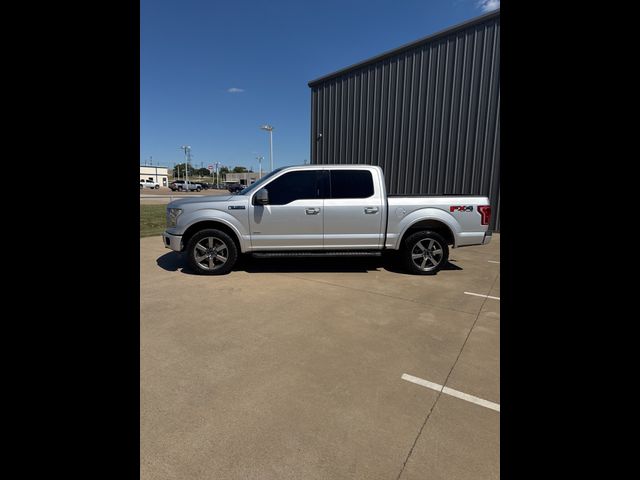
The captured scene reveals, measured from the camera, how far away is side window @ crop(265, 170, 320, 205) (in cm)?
Result: 598

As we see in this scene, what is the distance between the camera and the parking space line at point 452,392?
8.43ft

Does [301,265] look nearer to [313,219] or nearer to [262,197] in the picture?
[313,219]

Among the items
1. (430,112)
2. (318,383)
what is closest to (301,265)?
(318,383)

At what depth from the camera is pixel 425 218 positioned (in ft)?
19.9

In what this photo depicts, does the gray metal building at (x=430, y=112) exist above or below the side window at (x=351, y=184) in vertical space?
above

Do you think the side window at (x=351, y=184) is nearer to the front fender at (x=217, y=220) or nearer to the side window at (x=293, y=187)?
the side window at (x=293, y=187)

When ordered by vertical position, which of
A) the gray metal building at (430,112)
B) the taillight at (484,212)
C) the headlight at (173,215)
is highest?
the gray metal building at (430,112)

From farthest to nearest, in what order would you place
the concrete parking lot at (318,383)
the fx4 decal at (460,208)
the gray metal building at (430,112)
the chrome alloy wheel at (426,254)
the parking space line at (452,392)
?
the gray metal building at (430,112) → the chrome alloy wheel at (426,254) → the fx4 decal at (460,208) → the parking space line at (452,392) → the concrete parking lot at (318,383)

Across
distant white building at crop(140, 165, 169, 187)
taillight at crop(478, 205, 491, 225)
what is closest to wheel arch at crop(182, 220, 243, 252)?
taillight at crop(478, 205, 491, 225)

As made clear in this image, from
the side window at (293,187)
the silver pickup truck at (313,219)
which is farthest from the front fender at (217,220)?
the side window at (293,187)

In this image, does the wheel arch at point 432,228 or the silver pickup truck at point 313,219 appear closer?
the silver pickup truck at point 313,219

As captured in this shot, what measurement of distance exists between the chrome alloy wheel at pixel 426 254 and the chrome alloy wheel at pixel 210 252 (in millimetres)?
3375
